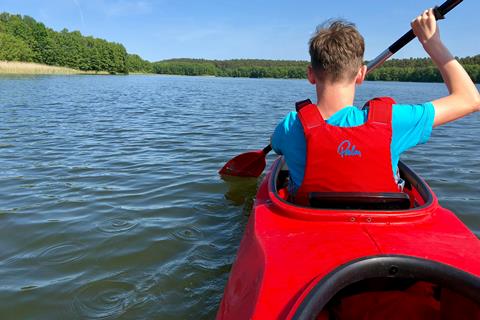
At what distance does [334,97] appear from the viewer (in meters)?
2.27

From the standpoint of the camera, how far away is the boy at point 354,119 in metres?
2.08

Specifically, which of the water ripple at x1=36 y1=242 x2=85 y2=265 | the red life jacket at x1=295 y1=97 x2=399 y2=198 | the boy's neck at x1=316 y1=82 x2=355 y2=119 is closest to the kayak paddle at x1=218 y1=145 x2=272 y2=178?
the water ripple at x1=36 y1=242 x2=85 y2=265

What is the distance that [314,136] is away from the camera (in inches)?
83.8

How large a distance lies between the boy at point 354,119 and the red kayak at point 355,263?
0.11 meters

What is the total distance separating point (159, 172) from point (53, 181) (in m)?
1.57

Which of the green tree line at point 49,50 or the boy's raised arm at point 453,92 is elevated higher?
the green tree line at point 49,50

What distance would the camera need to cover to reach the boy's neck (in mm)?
2258

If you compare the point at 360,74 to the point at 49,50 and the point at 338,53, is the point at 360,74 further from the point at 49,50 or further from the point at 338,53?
the point at 49,50

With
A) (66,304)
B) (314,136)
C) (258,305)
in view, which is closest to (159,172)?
(66,304)

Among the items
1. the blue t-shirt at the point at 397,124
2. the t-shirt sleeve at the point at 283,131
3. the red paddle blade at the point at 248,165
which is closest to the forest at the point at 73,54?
the red paddle blade at the point at 248,165

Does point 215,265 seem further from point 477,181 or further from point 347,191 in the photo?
point 477,181

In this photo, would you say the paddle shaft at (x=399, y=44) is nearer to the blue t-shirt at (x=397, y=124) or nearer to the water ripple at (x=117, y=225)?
the blue t-shirt at (x=397, y=124)

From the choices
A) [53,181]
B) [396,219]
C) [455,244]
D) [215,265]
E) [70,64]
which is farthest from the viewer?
[70,64]

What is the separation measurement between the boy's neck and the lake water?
5.47 feet
